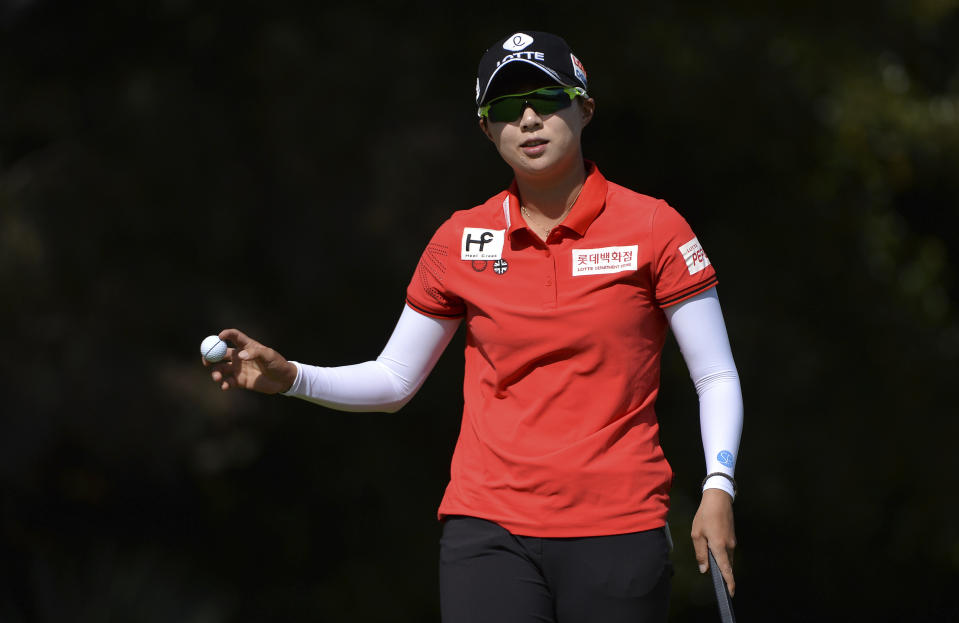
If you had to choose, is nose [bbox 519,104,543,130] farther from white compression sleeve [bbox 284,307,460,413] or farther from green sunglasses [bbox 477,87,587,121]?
white compression sleeve [bbox 284,307,460,413]

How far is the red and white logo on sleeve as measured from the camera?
2.61 m

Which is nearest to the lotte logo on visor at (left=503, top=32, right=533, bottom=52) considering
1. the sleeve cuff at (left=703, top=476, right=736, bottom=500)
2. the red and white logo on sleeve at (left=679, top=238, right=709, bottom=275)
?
the red and white logo on sleeve at (left=679, top=238, right=709, bottom=275)

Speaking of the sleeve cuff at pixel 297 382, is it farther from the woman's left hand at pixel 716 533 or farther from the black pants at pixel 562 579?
the woman's left hand at pixel 716 533

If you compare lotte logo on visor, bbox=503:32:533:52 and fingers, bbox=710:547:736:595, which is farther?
lotte logo on visor, bbox=503:32:533:52

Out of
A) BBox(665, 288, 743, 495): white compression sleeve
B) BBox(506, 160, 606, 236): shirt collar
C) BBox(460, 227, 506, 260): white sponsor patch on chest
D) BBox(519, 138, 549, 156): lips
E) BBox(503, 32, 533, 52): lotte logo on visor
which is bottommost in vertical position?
BBox(665, 288, 743, 495): white compression sleeve

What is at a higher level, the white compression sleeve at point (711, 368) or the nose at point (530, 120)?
the nose at point (530, 120)

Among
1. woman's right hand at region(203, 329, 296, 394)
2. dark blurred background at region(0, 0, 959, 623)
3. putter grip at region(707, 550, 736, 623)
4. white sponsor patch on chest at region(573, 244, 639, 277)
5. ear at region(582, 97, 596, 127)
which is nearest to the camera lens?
putter grip at region(707, 550, 736, 623)

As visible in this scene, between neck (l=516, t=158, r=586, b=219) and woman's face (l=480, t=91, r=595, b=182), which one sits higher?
woman's face (l=480, t=91, r=595, b=182)

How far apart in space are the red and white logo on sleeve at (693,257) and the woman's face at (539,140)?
12.7 inches

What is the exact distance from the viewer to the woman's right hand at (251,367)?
8.81ft

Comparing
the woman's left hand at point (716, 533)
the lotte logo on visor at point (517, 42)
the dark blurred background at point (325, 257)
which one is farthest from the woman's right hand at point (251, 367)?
the dark blurred background at point (325, 257)

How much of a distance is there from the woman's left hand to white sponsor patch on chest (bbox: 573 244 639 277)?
48cm

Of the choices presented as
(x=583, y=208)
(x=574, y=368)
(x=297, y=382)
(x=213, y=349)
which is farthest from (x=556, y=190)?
(x=213, y=349)

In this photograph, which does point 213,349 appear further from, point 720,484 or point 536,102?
point 720,484
